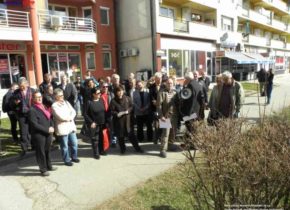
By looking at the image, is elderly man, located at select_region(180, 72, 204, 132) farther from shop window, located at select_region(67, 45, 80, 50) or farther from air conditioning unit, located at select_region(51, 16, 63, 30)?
shop window, located at select_region(67, 45, 80, 50)

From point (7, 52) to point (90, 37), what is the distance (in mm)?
5613

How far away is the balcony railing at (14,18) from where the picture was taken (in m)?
14.9

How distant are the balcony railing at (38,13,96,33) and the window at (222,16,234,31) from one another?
1434 cm

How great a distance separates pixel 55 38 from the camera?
55.4ft

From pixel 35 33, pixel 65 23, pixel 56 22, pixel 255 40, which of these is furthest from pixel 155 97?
pixel 255 40

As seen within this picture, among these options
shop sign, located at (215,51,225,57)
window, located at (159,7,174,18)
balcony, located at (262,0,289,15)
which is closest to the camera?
window, located at (159,7,174,18)

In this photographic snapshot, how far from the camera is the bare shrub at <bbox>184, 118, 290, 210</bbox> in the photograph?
2631 millimetres

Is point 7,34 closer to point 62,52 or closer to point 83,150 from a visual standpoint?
point 62,52

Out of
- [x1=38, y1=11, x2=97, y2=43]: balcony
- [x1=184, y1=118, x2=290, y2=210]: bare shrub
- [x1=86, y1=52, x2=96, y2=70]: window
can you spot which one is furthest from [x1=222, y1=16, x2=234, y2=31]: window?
[x1=184, y1=118, x2=290, y2=210]: bare shrub

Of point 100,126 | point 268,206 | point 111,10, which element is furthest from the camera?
point 111,10

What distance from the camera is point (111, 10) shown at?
70.8 ft

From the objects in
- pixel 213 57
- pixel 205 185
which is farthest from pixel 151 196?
pixel 213 57

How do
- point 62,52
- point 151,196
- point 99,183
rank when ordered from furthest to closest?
point 62,52 → point 99,183 → point 151,196

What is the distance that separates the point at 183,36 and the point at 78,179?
717 inches
